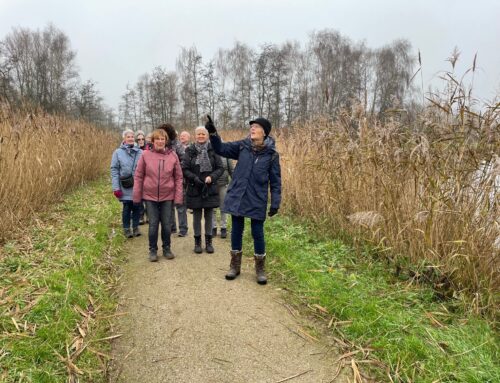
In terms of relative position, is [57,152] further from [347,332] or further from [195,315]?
[347,332]

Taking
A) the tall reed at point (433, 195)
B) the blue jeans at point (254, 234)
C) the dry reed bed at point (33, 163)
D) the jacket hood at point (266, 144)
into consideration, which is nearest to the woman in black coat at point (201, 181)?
the blue jeans at point (254, 234)

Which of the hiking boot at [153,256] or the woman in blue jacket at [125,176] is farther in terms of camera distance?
the woman in blue jacket at [125,176]

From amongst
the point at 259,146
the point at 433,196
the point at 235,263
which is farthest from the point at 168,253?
the point at 433,196

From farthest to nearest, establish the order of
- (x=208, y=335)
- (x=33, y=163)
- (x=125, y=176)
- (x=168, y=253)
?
(x=33, y=163) → (x=125, y=176) → (x=168, y=253) → (x=208, y=335)

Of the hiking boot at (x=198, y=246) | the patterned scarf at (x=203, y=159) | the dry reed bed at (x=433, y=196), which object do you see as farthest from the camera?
the patterned scarf at (x=203, y=159)

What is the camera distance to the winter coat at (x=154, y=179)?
479 centimetres

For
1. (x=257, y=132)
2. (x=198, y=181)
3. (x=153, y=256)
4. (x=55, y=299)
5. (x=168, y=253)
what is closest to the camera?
(x=55, y=299)

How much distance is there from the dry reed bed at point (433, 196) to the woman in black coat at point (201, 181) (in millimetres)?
→ 1881

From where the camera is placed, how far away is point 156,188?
15.7ft

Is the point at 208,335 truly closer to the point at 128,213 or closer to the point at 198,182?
the point at 198,182

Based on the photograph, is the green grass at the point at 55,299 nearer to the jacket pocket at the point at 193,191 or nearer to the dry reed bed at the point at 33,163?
the dry reed bed at the point at 33,163

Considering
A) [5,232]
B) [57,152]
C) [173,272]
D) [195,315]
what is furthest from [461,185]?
[57,152]

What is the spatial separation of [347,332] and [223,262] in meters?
2.13

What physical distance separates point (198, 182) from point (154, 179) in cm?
66
